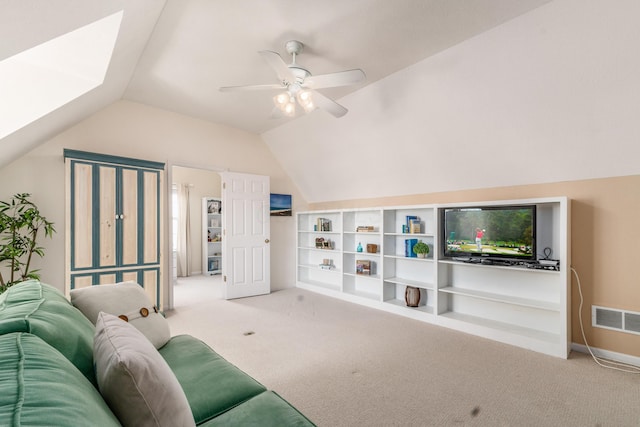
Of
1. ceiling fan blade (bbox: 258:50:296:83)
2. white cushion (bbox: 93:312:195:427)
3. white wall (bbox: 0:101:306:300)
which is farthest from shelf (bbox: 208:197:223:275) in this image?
white cushion (bbox: 93:312:195:427)

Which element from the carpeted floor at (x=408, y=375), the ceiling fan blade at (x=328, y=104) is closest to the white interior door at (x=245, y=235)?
the carpeted floor at (x=408, y=375)

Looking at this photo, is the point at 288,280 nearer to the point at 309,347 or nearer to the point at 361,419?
the point at 309,347

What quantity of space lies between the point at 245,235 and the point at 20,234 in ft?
9.02

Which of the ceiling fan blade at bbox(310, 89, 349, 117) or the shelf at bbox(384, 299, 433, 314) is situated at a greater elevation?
the ceiling fan blade at bbox(310, 89, 349, 117)

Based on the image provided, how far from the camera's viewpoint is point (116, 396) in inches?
33.8

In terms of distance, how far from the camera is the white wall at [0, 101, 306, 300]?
3488 millimetres

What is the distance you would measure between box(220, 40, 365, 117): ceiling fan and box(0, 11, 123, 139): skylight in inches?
36.8

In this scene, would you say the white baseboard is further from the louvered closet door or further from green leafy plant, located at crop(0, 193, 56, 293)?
green leafy plant, located at crop(0, 193, 56, 293)

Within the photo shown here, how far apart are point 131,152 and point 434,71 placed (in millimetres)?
4011

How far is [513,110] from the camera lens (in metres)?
2.87

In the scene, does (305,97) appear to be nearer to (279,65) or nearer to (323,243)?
(279,65)

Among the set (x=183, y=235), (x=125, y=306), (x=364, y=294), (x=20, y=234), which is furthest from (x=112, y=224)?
(x=183, y=235)

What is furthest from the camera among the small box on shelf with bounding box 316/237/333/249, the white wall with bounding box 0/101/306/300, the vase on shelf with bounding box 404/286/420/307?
the small box on shelf with bounding box 316/237/333/249

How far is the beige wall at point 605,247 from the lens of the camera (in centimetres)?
267
